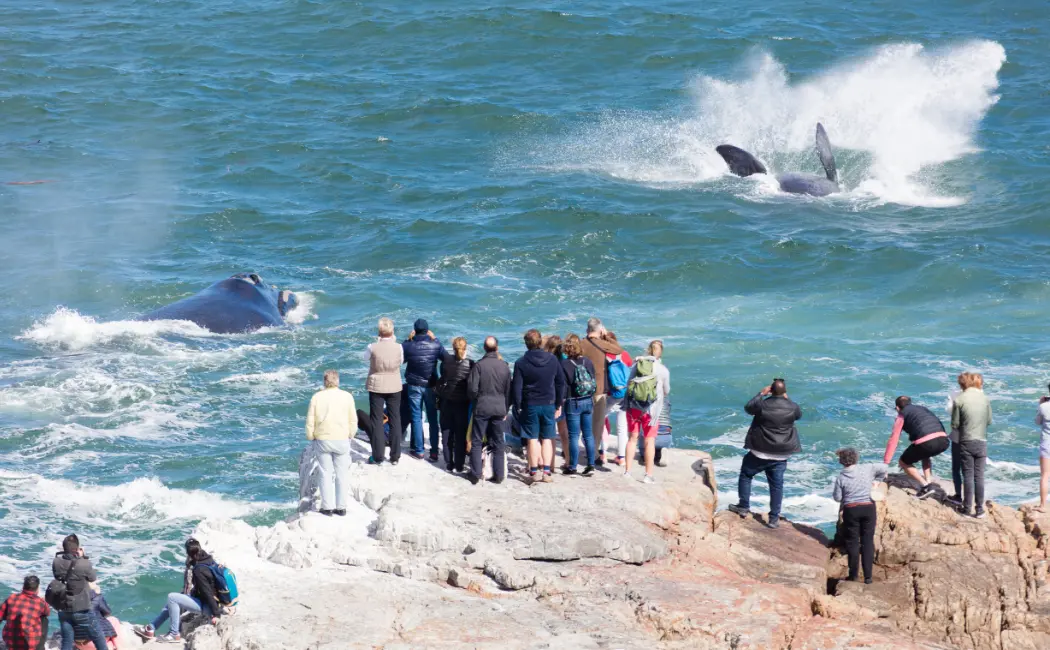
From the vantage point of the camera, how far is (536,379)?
14.9m

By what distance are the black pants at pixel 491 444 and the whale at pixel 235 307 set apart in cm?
1322

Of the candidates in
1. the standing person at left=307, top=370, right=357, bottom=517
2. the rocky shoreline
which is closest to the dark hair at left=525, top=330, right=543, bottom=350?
the rocky shoreline

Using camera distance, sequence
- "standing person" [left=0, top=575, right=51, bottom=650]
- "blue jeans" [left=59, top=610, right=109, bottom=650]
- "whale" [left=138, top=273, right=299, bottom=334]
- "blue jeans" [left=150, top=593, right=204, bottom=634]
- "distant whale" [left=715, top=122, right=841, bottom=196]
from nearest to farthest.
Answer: "standing person" [left=0, top=575, right=51, bottom=650] < "blue jeans" [left=59, top=610, right=109, bottom=650] < "blue jeans" [left=150, top=593, right=204, bottom=634] < "whale" [left=138, top=273, right=299, bottom=334] < "distant whale" [left=715, top=122, right=841, bottom=196]

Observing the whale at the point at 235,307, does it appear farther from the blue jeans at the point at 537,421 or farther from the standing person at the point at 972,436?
the standing person at the point at 972,436

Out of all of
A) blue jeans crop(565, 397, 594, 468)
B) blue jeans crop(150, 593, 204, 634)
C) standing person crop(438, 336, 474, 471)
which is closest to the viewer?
blue jeans crop(150, 593, 204, 634)

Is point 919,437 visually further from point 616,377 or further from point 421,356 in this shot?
point 421,356

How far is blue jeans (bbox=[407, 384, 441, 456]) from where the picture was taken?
1574 centimetres

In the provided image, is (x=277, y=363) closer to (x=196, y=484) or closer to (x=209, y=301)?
(x=209, y=301)

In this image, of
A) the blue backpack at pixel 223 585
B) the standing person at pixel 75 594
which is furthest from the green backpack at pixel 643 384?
the standing person at pixel 75 594

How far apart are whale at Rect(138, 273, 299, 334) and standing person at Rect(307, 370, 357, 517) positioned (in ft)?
44.6

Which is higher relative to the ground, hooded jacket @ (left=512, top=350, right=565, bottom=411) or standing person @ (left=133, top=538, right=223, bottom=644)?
hooded jacket @ (left=512, top=350, right=565, bottom=411)

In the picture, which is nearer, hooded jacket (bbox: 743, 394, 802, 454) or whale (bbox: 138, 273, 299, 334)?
hooded jacket (bbox: 743, 394, 802, 454)

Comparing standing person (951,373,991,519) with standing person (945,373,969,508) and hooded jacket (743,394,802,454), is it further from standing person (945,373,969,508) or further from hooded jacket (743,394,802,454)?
hooded jacket (743,394,802,454)

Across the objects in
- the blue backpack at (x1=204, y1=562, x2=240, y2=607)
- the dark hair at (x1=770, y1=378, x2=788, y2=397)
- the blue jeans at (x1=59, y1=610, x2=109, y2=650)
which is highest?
the dark hair at (x1=770, y1=378, x2=788, y2=397)
